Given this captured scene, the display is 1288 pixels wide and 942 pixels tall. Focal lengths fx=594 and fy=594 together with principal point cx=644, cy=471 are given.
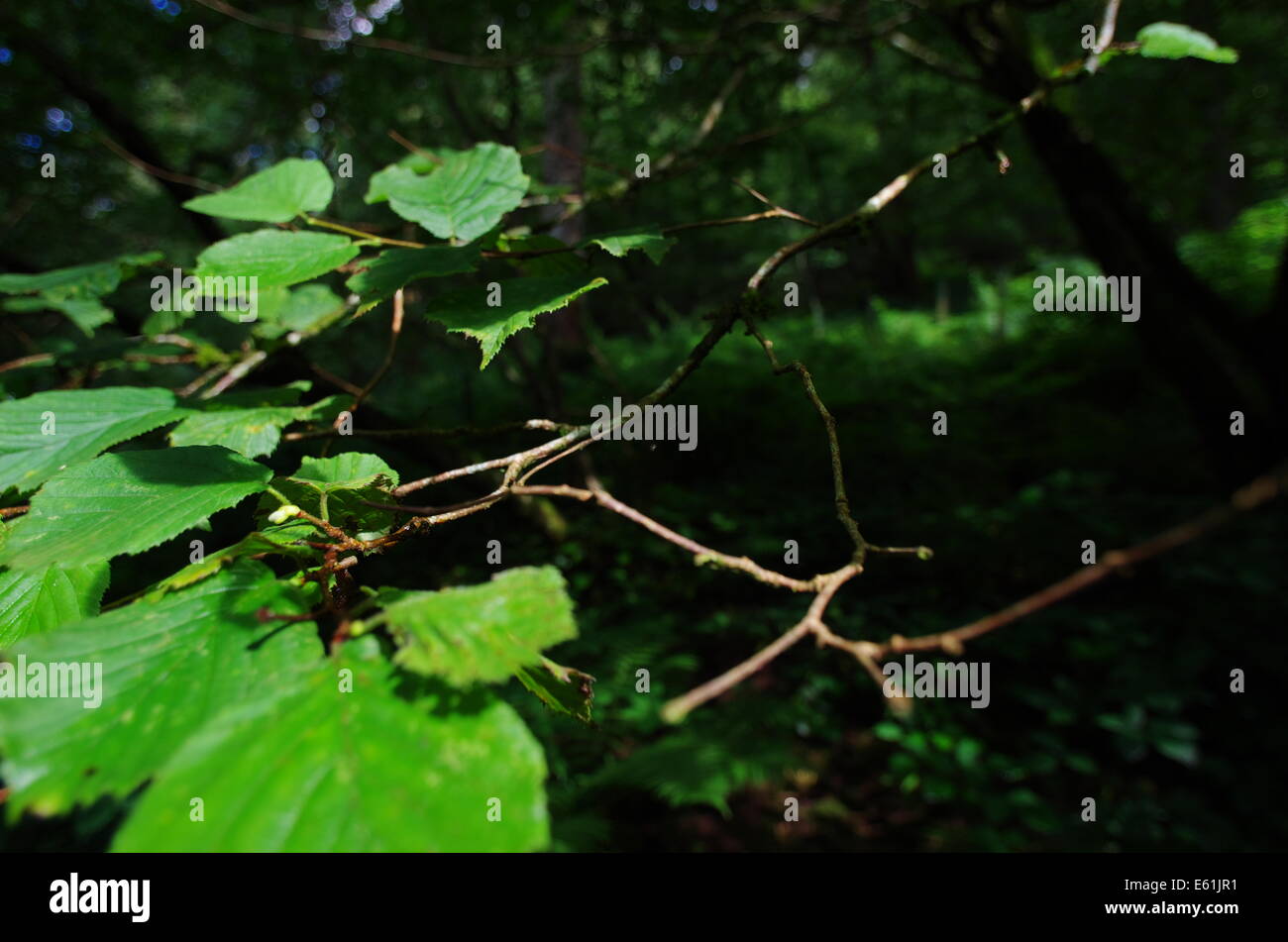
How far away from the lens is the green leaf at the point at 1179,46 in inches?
47.1

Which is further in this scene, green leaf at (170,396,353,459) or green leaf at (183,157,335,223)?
green leaf at (183,157,335,223)

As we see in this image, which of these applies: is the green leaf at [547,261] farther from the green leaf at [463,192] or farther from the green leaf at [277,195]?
the green leaf at [277,195]

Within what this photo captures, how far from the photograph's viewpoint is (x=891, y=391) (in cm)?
564

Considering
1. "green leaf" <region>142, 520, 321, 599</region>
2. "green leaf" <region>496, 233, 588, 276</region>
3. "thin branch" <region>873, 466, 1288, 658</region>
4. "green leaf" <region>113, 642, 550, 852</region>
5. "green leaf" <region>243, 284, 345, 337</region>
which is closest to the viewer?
"thin branch" <region>873, 466, 1288, 658</region>

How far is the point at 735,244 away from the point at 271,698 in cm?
1245

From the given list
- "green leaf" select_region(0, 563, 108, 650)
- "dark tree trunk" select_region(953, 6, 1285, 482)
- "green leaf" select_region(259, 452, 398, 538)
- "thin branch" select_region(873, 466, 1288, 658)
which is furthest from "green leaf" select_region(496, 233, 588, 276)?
"dark tree trunk" select_region(953, 6, 1285, 482)

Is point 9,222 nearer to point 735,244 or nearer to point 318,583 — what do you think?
point 318,583

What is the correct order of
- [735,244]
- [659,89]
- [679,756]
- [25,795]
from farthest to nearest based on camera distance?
1. [735,244]
2. [659,89]
3. [679,756]
4. [25,795]

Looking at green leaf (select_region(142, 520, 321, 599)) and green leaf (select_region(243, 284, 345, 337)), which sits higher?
green leaf (select_region(243, 284, 345, 337))

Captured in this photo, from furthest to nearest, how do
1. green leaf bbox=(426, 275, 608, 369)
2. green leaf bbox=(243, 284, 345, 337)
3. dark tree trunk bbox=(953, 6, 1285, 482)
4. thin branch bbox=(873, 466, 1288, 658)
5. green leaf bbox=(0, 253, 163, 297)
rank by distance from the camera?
1. dark tree trunk bbox=(953, 6, 1285, 482)
2. green leaf bbox=(243, 284, 345, 337)
3. green leaf bbox=(0, 253, 163, 297)
4. green leaf bbox=(426, 275, 608, 369)
5. thin branch bbox=(873, 466, 1288, 658)

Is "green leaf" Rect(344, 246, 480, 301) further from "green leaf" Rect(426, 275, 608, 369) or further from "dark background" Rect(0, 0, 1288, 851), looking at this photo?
"dark background" Rect(0, 0, 1288, 851)

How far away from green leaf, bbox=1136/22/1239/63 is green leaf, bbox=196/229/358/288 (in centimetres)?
164

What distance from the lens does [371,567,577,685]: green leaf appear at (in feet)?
1.57
